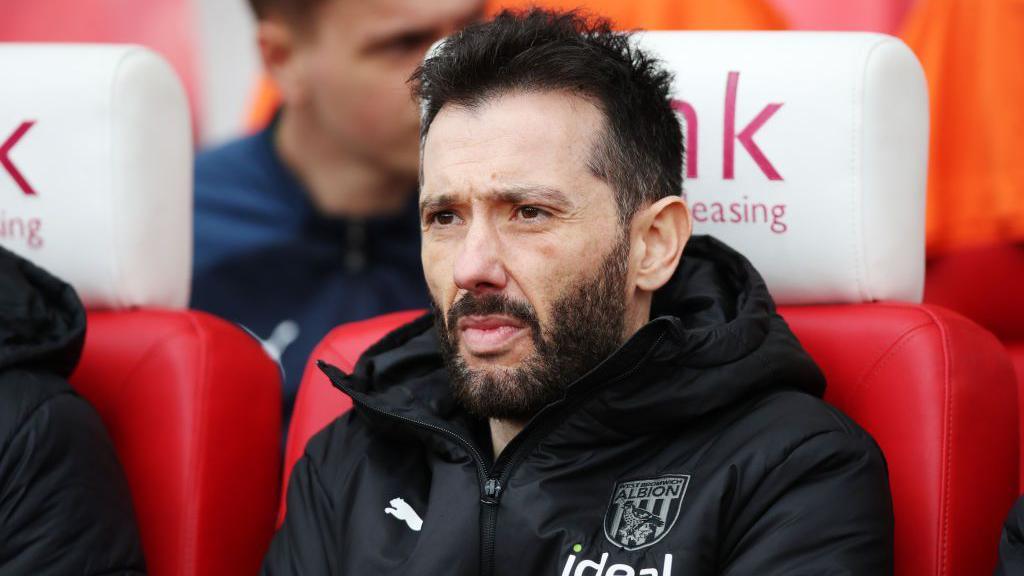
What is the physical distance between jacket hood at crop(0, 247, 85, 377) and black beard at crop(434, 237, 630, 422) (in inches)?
19.3

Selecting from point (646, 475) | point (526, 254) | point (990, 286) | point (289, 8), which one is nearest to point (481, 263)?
point (526, 254)

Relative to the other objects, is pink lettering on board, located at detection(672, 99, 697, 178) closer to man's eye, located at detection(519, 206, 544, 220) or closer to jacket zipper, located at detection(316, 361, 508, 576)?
man's eye, located at detection(519, 206, 544, 220)

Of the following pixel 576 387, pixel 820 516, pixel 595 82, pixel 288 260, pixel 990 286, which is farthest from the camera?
pixel 288 260

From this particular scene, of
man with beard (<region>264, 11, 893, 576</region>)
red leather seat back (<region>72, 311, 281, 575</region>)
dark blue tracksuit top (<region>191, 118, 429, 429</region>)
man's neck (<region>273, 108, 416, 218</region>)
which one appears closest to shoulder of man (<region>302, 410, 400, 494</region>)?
man with beard (<region>264, 11, 893, 576</region>)

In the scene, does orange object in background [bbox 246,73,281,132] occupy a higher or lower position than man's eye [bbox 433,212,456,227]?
lower

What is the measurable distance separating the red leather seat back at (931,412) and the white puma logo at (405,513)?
508 millimetres

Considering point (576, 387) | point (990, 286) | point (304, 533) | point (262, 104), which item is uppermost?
point (262, 104)

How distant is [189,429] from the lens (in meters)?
1.81

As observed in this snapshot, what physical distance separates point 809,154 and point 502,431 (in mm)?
493

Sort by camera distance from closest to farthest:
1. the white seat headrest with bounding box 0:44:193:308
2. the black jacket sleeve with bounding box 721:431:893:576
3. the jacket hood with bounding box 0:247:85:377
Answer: the black jacket sleeve with bounding box 721:431:893:576
the jacket hood with bounding box 0:247:85:377
the white seat headrest with bounding box 0:44:193:308

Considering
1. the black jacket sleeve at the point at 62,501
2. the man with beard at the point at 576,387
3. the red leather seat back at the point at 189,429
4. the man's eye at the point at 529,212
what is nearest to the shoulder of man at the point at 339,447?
the man with beard at the point at 576,387

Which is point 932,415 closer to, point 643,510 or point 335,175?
point 643,510

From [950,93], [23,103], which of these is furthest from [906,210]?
[23,103]

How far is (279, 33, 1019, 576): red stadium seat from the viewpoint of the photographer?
1608 mm
